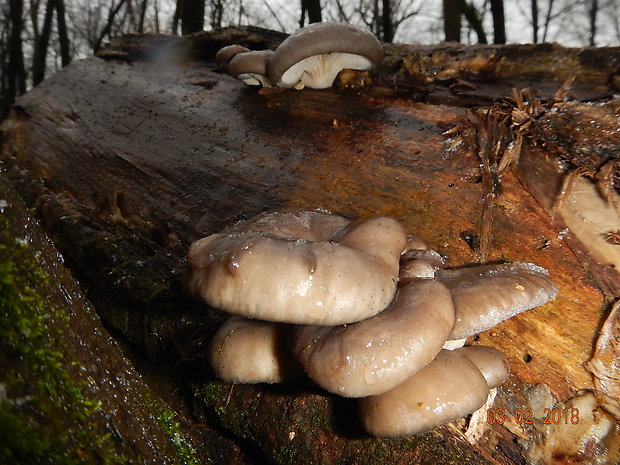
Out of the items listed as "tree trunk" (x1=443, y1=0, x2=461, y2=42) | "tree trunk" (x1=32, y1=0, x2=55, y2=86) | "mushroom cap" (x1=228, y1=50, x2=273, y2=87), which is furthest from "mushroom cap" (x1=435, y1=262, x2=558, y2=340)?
"tree trunk" (x1=32, y1=0, x2=55, y2=86)

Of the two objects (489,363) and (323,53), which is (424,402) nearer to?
(489,363)

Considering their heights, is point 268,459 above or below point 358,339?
below

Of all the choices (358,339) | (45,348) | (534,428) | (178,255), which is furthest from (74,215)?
(534,428)

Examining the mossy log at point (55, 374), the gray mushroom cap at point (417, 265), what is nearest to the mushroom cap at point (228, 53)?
the gray mushroom cap at point (417, 265)

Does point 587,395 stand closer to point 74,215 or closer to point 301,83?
point 301,83

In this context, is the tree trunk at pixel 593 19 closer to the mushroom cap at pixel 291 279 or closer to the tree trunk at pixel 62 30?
the tree trunk at pixel 62 30

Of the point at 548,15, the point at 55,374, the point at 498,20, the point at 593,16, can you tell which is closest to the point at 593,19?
the point at 593,16

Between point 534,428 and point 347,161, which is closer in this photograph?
point 534,428

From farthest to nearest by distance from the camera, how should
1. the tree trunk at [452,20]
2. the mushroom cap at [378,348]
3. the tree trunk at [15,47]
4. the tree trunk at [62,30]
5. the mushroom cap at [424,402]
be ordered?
1. the tree trunk at [62,30]
2. the tree trunk at [15,47]
3. the tree trunk at [452,20]
4. the mushroom cap at [424,402]
5. the mushroom cap at [378,348]
